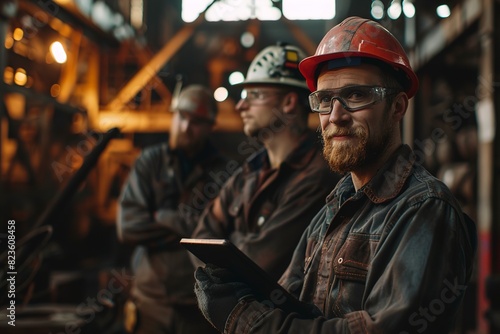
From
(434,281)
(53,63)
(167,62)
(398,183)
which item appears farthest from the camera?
(167,62)

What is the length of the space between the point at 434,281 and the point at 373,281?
0.68ft

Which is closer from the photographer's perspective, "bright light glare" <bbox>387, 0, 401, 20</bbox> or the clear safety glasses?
the clear safety glasses

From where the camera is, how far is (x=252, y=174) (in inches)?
161

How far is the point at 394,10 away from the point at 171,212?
659 cm

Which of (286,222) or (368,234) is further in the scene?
(286,222)

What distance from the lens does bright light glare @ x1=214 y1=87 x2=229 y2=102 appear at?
1358 cm

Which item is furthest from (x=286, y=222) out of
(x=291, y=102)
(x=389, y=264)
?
(x=389, y=264)

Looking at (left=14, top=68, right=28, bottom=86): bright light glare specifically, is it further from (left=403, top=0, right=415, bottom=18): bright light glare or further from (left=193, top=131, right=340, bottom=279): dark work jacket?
(left=403, top=0, right=415, bottom=18): bright light glare

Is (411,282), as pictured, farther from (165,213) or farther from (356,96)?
(165,213)

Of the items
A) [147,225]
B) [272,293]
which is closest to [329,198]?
[272,293]

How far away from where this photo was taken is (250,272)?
2.18m

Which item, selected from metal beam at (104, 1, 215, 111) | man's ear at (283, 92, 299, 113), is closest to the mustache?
man's ear at (283, 92, 299, 113)

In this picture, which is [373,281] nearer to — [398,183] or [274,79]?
[398,183]

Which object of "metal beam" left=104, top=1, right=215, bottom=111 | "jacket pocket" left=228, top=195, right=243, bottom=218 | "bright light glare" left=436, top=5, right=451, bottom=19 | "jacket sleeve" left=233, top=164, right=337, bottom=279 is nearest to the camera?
"jacket sleeve" left=233, top=164, right=337, bottom=279
